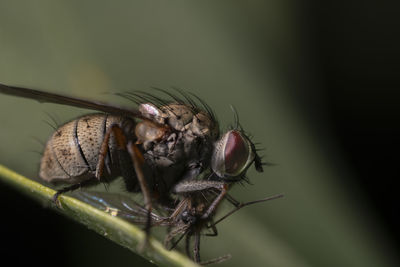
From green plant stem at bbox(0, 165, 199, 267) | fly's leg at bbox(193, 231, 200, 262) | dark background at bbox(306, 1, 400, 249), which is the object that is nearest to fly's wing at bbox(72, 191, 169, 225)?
fly's leg at bbox(193, 231, 200, 262)

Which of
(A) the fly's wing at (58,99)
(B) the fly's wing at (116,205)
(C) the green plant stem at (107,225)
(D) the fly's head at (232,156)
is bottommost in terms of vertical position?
(B) the fly's wing at (116,205)

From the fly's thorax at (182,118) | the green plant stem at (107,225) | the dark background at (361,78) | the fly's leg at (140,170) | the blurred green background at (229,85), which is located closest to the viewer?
the green plant stem at (107,225)

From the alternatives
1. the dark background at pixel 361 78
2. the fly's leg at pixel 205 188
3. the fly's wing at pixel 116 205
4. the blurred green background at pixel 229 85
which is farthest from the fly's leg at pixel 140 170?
the dark background at pixel 361 78

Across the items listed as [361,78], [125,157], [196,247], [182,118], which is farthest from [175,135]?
[361,78]

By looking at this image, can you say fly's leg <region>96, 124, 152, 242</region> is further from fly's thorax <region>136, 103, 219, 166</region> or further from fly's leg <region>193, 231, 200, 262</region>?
fly's leg <region>193, 231, 200, 262</region>

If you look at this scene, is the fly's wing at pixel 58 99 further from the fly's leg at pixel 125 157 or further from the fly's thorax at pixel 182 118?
the fly's thorax at pixel 182 118

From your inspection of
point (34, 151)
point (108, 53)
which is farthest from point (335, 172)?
point (34, 151)

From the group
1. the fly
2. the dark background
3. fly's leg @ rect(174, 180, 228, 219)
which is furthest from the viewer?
the dark background

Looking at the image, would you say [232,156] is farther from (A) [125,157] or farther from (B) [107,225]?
(B) [107,225]

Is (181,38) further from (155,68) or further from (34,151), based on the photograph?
(34,151)
